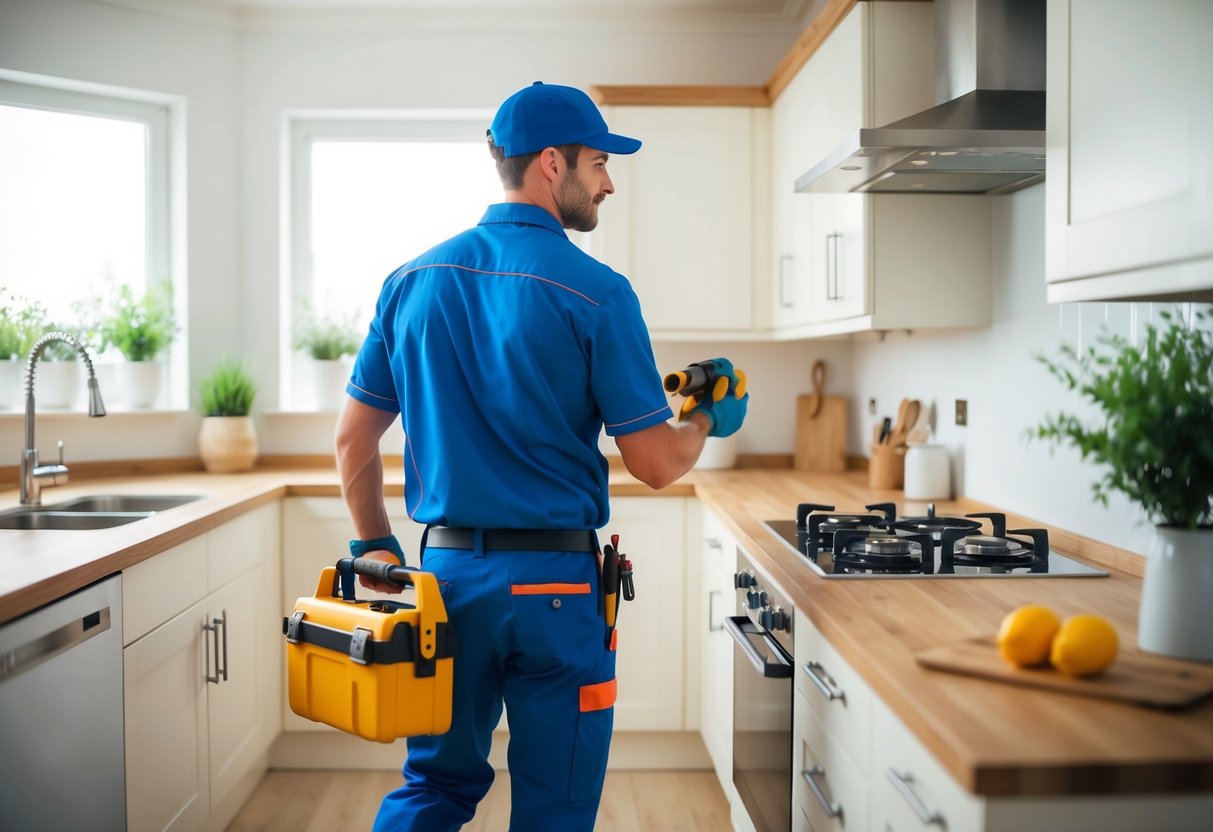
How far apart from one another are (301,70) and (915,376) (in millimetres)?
2451

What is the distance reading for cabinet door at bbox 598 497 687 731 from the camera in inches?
127

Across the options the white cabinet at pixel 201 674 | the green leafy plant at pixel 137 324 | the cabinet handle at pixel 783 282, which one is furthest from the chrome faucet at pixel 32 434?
the cabinet handle at pixel 783 282

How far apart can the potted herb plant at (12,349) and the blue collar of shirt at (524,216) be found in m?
2.13

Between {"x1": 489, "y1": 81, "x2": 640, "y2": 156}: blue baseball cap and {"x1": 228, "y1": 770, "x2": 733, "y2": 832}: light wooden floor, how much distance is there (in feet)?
6.31

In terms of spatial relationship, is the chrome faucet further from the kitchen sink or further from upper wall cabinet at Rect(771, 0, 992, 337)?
upper wall cabinet at Rect(771, 0, 992, 337)

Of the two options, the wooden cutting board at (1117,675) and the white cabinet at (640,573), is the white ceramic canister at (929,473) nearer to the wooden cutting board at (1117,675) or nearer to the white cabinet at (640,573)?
the white cabinet at (640,573)

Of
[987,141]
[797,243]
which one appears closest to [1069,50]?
[987,141]

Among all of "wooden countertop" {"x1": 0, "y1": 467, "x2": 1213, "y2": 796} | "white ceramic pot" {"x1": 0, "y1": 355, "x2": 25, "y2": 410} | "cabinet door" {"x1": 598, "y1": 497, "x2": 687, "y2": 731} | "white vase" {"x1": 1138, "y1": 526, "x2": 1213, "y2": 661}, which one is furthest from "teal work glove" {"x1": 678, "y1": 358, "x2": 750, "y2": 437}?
"white ceramic pot" {"x1": 0, "y1": 355, "x2": 25, "y2": 410}

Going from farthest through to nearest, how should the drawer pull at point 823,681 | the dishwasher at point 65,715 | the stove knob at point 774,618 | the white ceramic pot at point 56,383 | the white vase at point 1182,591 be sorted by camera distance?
the white ceramic pot at point 56,383 < the stove knob at point 774,618 < the dishwasher at point 65,715 < the drawer pull at point 823,681 < the white vase at point 1182,591

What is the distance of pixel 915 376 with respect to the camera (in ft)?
10.4

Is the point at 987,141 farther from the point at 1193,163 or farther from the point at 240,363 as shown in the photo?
the point at 240,363

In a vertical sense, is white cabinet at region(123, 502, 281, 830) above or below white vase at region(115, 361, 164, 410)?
below

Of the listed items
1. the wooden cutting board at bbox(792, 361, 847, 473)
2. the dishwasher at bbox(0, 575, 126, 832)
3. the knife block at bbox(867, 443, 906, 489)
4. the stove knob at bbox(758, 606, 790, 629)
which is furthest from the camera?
the wooden cutting board at bbox(792, 361, 847, 473)

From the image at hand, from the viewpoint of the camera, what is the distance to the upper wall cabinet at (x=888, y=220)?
2.49 meters
